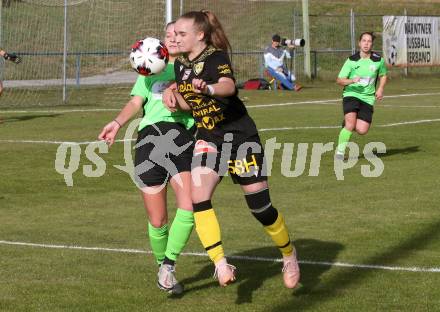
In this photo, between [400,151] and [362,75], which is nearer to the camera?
[362,75]

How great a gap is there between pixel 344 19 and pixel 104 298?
42.0 metres

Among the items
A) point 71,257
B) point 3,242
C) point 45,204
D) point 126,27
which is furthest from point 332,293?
point 126,27

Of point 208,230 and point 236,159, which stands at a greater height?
point 236,159

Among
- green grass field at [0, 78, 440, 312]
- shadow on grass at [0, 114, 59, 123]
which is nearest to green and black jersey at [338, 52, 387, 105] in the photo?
green grass field at [0, 78, 440, 312]

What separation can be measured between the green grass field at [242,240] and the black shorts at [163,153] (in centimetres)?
91

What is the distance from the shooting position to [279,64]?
3566 centimetres

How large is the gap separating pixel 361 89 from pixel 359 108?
321 mm

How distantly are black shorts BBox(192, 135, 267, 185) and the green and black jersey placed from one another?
10.00 metres

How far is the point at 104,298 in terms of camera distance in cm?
793

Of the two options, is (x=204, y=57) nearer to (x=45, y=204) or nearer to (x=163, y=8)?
(x=45, y=204)

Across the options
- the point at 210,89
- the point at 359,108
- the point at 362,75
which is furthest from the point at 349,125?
the point at 210,89

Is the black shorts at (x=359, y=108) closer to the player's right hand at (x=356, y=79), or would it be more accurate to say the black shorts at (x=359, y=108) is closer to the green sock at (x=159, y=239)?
the player's right hand at (x=356, y=79)

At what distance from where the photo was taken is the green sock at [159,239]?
825 centimetres

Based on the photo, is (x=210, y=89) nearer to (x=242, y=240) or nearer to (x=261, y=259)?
(x=261, y=259)
